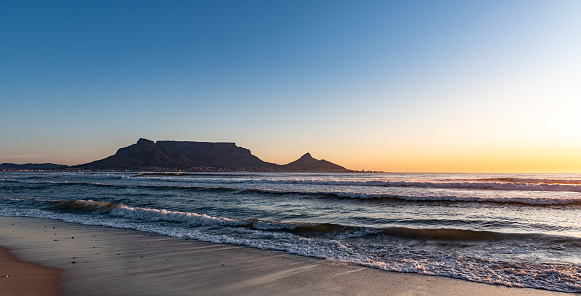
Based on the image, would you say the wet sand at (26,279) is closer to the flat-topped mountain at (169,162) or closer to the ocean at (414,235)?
the ocean at (414,235)

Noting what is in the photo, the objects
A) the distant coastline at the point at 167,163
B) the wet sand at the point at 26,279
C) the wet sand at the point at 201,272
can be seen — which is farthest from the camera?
the distant coastline at the point at 167,163

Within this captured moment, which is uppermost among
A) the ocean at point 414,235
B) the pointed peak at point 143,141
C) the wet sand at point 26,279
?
the pointed peak at point 143,141

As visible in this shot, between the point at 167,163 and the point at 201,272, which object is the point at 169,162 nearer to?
the point at 167,163

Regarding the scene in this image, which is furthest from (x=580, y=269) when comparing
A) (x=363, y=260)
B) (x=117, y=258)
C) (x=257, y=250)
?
(x=117, y=258)

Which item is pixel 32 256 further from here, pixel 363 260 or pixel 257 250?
pixel 363 260

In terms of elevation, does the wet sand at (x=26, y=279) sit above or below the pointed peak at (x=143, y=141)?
below

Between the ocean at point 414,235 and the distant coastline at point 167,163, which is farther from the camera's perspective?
the distant coastline at point 167,163

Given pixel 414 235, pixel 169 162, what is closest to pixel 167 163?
pixel 169 162

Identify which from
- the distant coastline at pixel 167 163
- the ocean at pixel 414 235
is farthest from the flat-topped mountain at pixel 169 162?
the ocean at pixel 414 235

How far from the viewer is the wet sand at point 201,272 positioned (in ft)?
15.6

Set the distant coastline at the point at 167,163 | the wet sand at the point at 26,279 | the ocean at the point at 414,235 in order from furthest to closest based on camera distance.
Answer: the distant coastline at the point at 167,163
the ocean at the point at 414,235
the wet sand at the point at 26,279

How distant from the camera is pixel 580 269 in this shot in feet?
19.2

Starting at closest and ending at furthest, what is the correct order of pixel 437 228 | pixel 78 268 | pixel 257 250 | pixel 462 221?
pixel 78 268
pixel 257 250
pixel 437 228
pixel 462 221

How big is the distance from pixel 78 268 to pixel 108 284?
1.46 m
